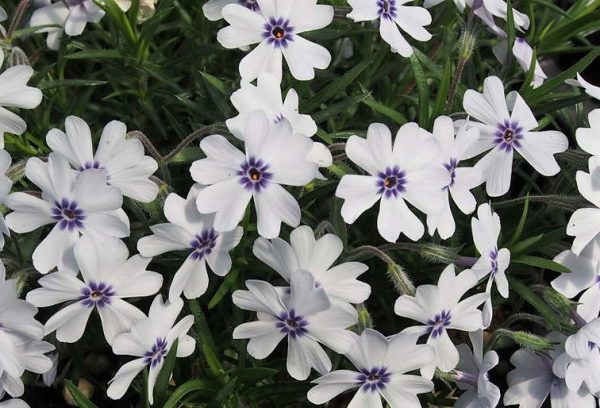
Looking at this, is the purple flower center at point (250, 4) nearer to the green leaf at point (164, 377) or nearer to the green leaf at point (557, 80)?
the green leaf at point (557, 80)

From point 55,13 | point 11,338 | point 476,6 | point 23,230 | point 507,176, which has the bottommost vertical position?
point 11,338

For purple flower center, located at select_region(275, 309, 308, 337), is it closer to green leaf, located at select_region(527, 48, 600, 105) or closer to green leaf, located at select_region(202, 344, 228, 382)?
green leaf, located at select_region(202, 344, 228, 382)

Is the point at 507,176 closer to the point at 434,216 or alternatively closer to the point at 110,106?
the point at 434,216

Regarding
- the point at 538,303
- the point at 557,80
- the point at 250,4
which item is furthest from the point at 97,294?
the point at 557,80

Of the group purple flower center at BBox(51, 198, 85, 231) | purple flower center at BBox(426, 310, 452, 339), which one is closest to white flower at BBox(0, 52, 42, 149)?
purple flower center at BBox(51, 198, 85, 231)

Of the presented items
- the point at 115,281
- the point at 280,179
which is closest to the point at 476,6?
the point at 280,179

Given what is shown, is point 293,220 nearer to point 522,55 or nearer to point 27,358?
point 27,358
